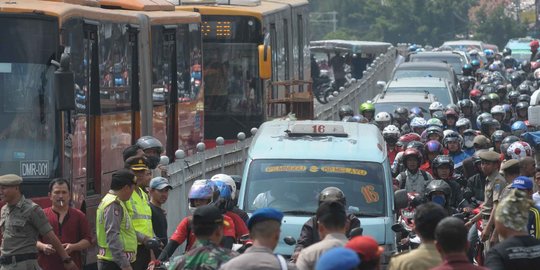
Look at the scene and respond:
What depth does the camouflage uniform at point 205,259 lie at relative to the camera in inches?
352

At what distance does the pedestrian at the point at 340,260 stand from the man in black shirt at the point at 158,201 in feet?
19.4

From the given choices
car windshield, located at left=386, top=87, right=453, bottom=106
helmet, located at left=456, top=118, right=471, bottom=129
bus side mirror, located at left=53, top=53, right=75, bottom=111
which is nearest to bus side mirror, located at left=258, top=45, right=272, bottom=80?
helmet, located at left=456, top=118, right=471, bottom=129

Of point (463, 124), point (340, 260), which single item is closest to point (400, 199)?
point (340, 260)

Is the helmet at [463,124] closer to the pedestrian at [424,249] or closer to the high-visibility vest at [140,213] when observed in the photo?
the high-visibility vest at [140,213]

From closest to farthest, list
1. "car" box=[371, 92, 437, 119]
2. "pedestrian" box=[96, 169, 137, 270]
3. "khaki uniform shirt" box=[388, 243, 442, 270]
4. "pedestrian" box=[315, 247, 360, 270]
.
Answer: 1. "pedestrian" box=[315, 247, 360, 270]
2. "khaki uniform shirt" box=[388, 243, 442, 270]
3. "pedestrian" box=[96, 169, 137, 270]
4. "car" box=[371, 92, 437, 119]

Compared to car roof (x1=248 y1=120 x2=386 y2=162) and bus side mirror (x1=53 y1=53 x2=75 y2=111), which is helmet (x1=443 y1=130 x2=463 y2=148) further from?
bus side mirror (x1=53 y1=53 x2=75 y2=111)

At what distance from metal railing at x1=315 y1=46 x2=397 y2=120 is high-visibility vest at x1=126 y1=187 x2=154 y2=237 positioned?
15414mm

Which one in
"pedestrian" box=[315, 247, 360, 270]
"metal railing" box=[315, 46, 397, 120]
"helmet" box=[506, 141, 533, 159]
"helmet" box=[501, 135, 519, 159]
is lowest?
Answer: "metal railing" box=[315, 46, 397, 120]

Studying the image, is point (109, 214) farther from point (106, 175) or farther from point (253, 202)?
point (106, 175)

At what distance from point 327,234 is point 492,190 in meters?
5.64

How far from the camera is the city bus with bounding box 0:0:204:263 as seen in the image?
15180 millimetres

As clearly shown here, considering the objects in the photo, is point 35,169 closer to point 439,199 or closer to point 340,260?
point 439,199

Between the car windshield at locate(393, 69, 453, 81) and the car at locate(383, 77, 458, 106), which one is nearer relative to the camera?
the car at locate(383, 77, 458, 106)

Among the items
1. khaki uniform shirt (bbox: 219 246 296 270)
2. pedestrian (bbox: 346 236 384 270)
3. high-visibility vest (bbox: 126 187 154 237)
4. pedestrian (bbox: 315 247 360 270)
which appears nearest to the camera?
pedestrian (bbox: 315 247 360 270)
